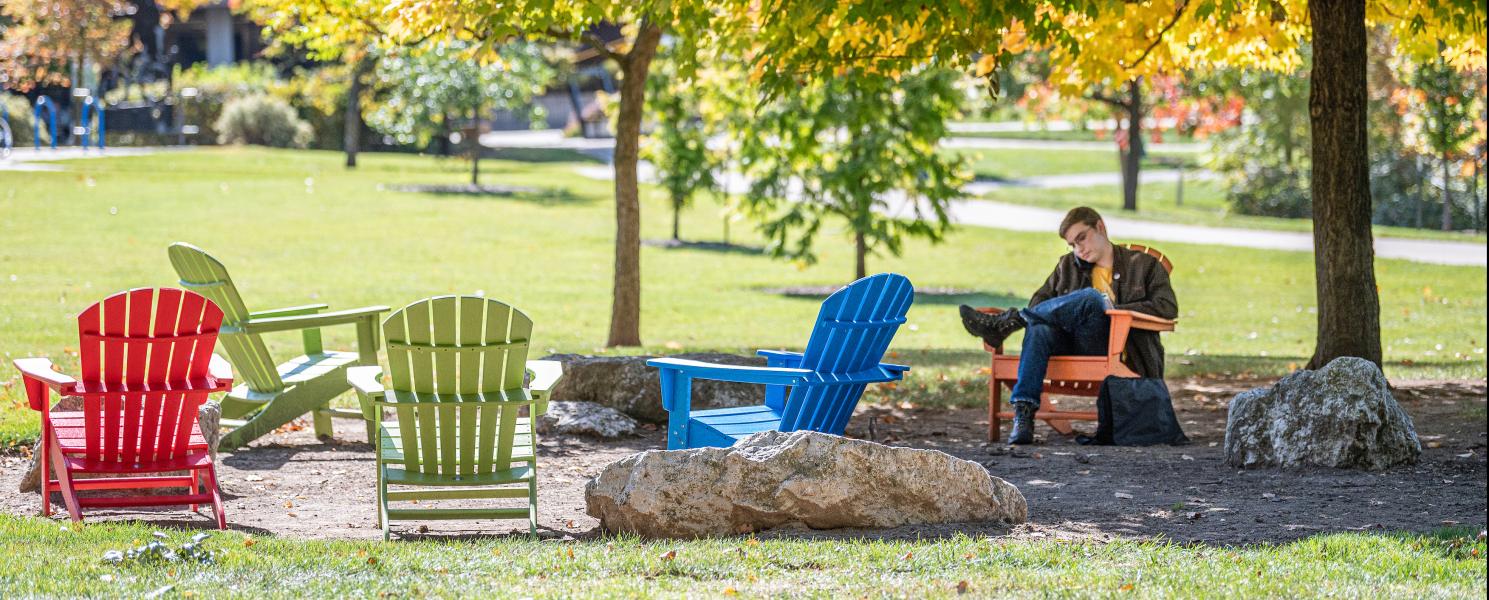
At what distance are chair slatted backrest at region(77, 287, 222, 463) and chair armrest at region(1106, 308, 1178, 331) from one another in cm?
427

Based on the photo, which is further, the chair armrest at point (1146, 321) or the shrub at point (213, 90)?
the shrub at point (213, 90)

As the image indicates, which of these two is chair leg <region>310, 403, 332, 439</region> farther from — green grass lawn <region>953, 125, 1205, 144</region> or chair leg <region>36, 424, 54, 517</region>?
green grass lawn <region>953, 125, 1205, 144</region>

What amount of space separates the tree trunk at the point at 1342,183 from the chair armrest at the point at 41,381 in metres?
6.45

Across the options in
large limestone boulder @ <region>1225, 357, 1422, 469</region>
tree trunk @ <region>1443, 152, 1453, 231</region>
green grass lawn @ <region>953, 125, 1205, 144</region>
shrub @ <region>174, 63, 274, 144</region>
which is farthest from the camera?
green grass lawn @ <region>953, 125, 1205, 144</region>

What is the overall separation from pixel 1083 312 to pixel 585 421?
8.68 ft

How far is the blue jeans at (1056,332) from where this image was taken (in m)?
8.09

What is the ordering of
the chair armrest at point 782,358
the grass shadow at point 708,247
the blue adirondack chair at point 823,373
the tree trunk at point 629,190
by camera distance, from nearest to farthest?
the blue adirondack chair at point 823,373 → the chair armrest at point 782,358 → the tree trunk at point 629,190 → the grass shadow at point 708,247

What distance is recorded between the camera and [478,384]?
6039mm

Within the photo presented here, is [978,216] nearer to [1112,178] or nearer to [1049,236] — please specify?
[1049,236]

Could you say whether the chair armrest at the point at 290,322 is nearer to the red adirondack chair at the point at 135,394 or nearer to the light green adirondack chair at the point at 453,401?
the red adirondack chair at the point at 135,394

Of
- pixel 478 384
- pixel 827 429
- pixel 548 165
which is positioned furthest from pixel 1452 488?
pixel 548 165

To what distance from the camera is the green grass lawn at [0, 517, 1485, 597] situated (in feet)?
14.6

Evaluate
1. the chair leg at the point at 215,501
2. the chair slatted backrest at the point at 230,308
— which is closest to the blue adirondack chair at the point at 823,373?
the chair leg at the point at 215,501

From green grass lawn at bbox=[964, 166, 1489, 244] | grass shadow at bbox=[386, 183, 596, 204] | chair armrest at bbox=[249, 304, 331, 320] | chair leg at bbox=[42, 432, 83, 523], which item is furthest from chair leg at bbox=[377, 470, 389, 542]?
grass shadow at bbox=[386, 183, 596, 204]
